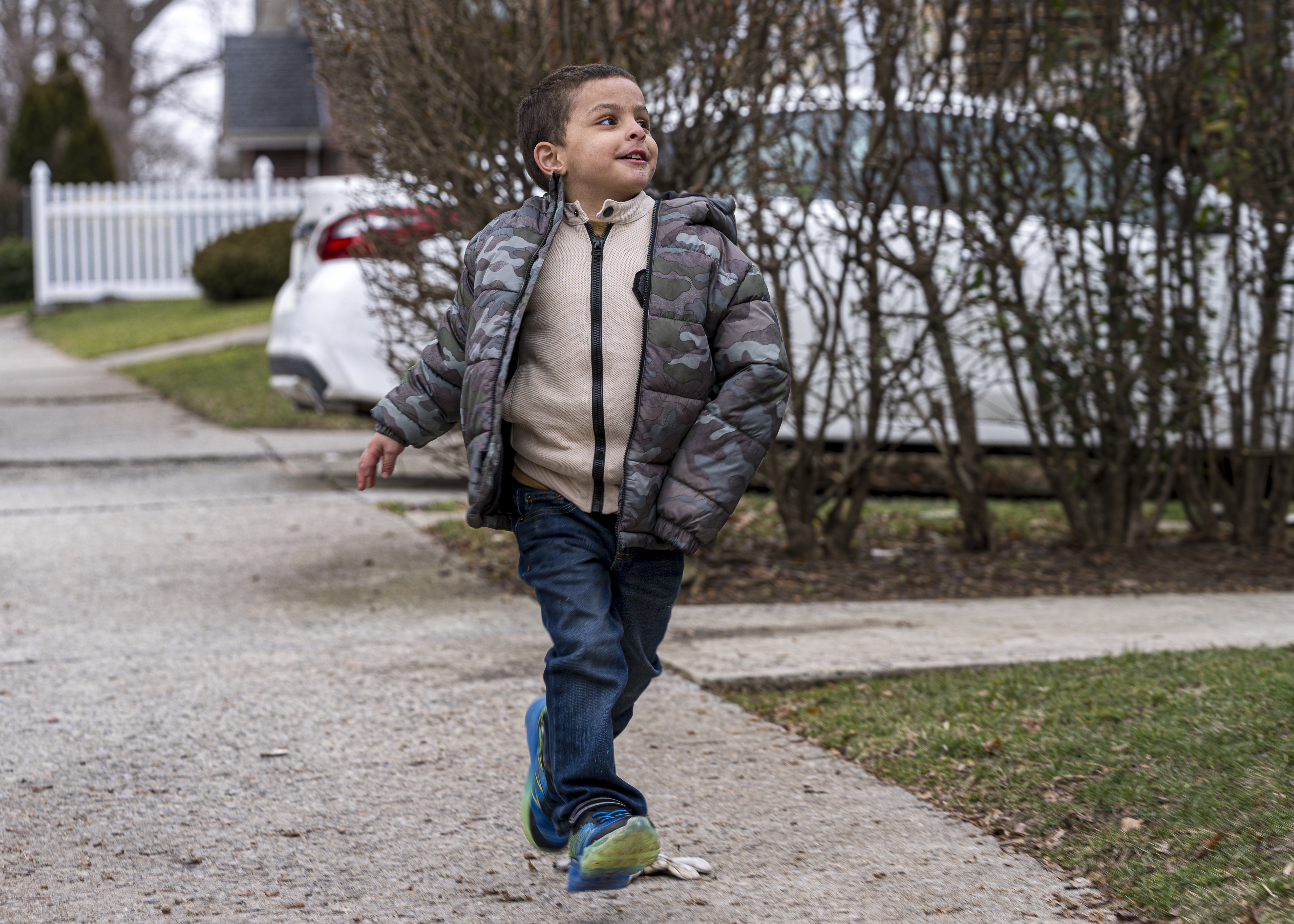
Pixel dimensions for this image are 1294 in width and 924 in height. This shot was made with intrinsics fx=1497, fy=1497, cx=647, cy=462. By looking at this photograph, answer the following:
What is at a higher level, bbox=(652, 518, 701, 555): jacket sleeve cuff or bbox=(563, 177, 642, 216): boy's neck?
bbox=(563, 177, 642, 216): boy's neck

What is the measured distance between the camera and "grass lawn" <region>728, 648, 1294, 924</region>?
9.51ft

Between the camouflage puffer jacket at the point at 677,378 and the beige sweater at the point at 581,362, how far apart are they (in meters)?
0.03

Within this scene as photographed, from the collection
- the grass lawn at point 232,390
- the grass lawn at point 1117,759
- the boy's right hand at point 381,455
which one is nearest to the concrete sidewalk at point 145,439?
the grass lawn at point 232,390

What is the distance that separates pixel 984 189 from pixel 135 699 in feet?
11.5

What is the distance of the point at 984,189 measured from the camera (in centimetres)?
567

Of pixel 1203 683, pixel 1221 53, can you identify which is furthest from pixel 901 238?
pixel 1203 683

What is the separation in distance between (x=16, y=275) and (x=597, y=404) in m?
26.6

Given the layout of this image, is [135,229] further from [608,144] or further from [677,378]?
[677,378]

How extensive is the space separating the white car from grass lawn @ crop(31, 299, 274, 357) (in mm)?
9387

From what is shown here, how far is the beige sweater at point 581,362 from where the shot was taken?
9.14 feet

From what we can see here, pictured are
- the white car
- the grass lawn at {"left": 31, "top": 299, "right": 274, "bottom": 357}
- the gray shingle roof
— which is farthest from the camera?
the gray shingle roof

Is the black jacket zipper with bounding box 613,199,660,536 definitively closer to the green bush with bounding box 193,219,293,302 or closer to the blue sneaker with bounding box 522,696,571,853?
the blue sneaker with bounding box 522,696,571,853

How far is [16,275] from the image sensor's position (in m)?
26.7

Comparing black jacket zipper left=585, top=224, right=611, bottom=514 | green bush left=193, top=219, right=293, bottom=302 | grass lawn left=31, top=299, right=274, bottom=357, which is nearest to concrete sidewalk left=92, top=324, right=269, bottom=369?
grass lawn left=31, top=299, right=274, bottom=357
